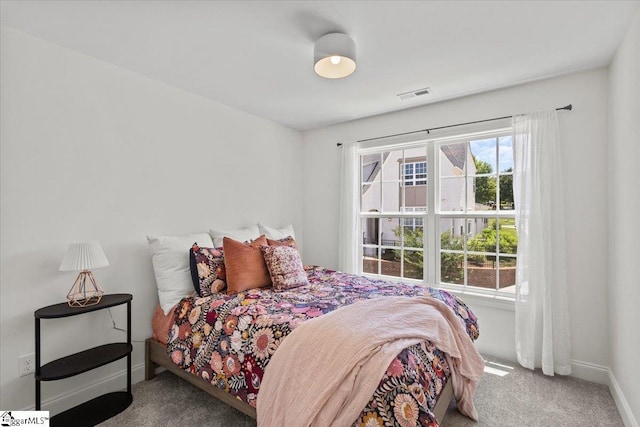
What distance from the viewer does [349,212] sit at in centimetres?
377

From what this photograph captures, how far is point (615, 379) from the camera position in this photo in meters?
2.26

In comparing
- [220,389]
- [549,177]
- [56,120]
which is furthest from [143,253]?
[549,177]

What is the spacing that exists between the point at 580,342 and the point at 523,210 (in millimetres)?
1135

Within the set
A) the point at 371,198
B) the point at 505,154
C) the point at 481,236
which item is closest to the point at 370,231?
the point at 371,198

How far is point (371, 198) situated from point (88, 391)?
3159mm

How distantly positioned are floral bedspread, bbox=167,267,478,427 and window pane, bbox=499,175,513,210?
4.00ft

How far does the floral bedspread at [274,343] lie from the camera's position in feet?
4.29

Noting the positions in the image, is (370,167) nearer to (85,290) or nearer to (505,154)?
(505,154)

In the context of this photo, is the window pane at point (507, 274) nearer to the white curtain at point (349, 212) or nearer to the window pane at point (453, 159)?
the window pane at point (453, 159)

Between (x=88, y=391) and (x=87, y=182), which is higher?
(x=87, y=182)

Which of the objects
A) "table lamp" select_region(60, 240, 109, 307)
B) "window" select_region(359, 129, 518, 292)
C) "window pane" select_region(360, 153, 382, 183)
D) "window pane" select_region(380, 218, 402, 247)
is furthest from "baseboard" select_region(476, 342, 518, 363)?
"table lamp" select_region(60, 240, 109, 307)

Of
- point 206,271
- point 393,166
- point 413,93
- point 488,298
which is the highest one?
point 413,93

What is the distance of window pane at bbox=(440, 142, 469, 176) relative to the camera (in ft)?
10.5

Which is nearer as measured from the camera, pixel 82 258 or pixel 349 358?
pixel 349 358
